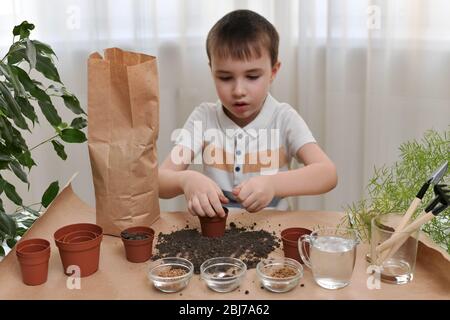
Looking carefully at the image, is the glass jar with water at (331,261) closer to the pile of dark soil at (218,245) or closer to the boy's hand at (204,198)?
the pile of dark soil at (218,245)

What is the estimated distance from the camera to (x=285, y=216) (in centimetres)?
123

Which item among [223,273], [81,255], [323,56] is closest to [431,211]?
[223,273]

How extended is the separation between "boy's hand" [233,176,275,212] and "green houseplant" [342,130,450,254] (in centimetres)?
20

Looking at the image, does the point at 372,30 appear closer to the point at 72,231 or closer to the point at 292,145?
the point at 292,145

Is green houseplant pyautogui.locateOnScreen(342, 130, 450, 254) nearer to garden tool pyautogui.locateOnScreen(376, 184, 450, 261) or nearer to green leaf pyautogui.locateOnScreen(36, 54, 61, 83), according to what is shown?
garden tool pyautogui.locateOnScreen(376, 184, 450, 261)

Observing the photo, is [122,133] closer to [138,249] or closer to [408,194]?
[138,249]

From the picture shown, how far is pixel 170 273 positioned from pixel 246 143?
71cm

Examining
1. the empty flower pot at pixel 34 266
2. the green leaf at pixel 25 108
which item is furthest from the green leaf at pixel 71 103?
the empty flower pot at pixel 34 266

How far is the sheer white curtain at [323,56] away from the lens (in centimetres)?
185

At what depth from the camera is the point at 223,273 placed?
0.91 metres

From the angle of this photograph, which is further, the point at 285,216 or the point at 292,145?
the point at 292,145

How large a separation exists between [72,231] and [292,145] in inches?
29.3
